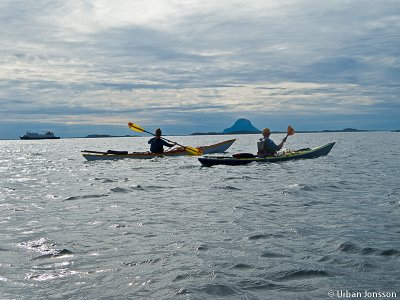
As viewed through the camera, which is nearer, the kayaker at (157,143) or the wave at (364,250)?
the wave at (364,250)

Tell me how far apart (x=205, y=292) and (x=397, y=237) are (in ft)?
13.0

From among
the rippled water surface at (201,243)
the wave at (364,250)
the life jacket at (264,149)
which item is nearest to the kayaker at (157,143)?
the life jacket at (264,149)

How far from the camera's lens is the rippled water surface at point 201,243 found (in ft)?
16.9

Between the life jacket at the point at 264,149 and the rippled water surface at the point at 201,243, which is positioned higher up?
the life jacket at the point at 264,149

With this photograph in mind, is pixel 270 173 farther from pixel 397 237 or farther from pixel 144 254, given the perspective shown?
pixel 144 254

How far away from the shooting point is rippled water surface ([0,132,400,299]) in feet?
16.9

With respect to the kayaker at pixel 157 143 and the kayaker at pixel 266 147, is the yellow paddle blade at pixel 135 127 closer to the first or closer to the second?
the kayaker at pixel 157 143

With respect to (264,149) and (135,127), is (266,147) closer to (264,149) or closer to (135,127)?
(264,149)

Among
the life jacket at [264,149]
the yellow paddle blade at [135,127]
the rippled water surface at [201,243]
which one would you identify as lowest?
the rippled water surface at [201,243]

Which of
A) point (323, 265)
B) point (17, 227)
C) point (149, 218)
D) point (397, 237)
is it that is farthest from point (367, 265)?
point (17, 227)

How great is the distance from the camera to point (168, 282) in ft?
17.5

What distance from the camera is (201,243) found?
7.14 metres

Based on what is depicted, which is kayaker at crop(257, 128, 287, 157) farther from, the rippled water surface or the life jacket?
the rippled water surface

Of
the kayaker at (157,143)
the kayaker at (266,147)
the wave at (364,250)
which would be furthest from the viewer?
the kayaker at (157,143)
